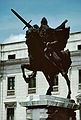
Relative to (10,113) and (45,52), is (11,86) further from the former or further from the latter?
(45,52)

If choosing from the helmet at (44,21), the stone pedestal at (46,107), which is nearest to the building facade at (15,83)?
the helmet at (44,21)

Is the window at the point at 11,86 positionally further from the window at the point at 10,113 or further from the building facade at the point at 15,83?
the window at the point at 10,113

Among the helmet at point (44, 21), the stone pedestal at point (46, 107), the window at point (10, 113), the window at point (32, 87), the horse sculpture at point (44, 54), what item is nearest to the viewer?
the stone pedestal at point (46, 107)

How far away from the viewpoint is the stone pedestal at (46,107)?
664 inches

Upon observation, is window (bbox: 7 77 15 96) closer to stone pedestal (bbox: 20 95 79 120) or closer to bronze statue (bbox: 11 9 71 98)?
bronze statue (bbox: 11 9 71 98)

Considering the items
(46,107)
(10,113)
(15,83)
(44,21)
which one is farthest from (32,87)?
(46,107)

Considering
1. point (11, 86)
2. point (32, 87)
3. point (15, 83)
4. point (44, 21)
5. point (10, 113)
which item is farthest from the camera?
point (11, 86)

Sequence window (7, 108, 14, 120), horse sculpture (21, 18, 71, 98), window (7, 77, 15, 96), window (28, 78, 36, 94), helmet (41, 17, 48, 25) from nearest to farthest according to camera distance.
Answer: horse sculpture (21, 18, 71, 98)
helmet (41, 17, 48, 25)
window (28, 78, 36, 94)
window (7, 108, 14, 120)
window (7, 77, 15, 96)

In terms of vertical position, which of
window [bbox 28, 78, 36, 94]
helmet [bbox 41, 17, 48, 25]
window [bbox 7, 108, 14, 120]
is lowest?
window [bbox 7, 108, 14, 120]

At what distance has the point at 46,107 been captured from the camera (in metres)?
16.9

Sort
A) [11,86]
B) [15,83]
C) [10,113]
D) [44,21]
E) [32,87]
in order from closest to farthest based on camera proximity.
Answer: [44,21] → [32,87] → [10,113] → [15,83] → [11,86]

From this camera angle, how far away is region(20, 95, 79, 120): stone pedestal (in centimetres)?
1686

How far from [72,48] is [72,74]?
2.02 metres

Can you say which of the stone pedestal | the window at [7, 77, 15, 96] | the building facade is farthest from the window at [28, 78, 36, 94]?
the stone pedestal
